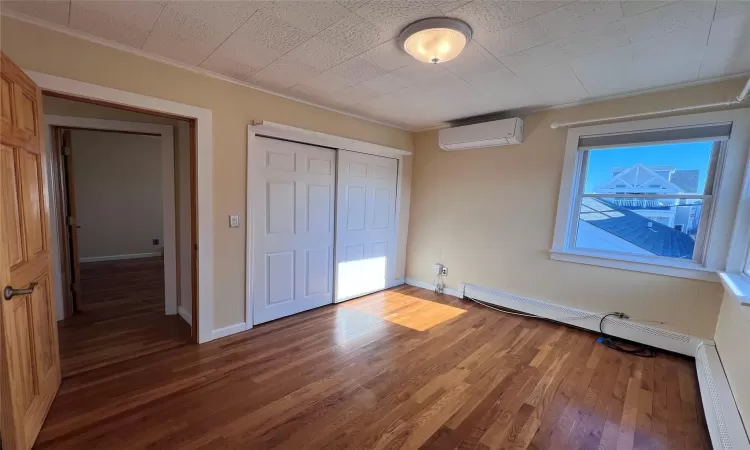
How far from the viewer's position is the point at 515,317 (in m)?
3.55

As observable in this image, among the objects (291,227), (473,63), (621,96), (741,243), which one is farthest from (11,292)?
(741,243)

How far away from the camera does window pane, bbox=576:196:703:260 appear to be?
107 inches

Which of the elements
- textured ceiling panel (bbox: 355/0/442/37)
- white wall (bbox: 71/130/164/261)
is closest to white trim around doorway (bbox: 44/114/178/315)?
textured ceiling panel (bbox: 355/0/442/37)

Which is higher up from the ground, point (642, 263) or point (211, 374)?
point (642, 263)

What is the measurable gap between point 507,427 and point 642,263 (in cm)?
215

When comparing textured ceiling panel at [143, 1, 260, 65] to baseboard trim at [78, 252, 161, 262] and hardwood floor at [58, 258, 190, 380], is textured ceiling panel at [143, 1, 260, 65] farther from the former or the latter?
baseboard trim at [78, 252, 161, 262]

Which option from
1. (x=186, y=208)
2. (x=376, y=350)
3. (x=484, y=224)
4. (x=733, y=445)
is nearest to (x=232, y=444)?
(x=376, y=350)

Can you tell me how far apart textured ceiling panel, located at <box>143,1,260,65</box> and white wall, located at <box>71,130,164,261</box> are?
14.0 ft

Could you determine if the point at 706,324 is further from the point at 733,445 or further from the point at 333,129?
the point at 333,129

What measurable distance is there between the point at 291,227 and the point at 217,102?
4.44 feet

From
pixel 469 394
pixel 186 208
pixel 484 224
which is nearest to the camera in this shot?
pixel 469 394

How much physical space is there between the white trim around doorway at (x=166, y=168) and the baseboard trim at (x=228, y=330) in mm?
943

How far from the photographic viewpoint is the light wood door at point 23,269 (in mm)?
1357

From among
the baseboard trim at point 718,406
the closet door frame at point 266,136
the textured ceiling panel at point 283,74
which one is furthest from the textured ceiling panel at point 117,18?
the baseboard trim at point 718,406
